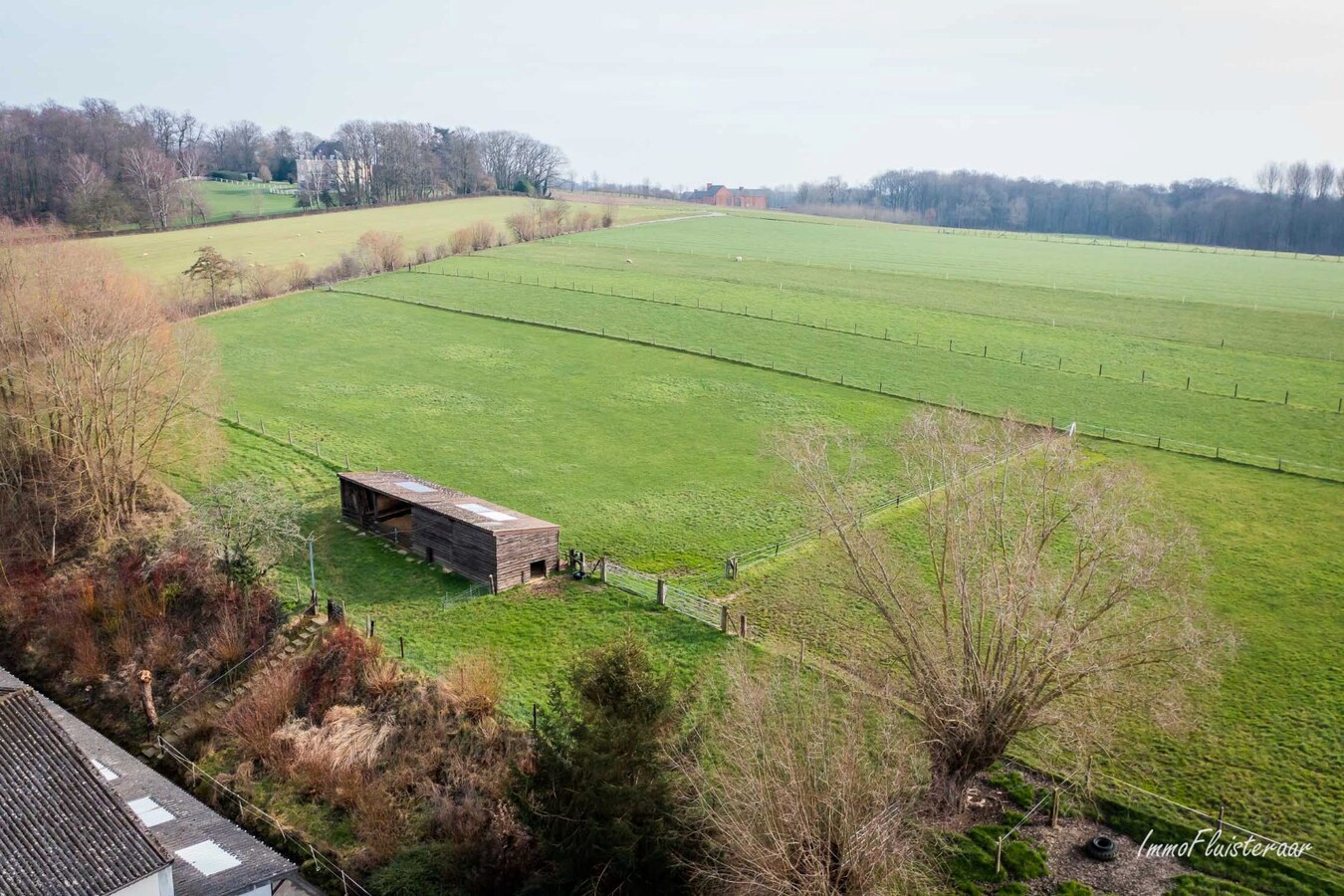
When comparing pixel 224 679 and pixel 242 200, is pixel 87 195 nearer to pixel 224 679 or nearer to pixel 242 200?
pixel 242 200

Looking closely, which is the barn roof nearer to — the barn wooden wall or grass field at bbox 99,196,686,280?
the barn wooden wall

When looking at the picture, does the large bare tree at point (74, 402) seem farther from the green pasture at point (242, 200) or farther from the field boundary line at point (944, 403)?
the green pasture at point (242, 200)

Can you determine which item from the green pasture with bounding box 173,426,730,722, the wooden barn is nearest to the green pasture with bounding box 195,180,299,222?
the wooden barn

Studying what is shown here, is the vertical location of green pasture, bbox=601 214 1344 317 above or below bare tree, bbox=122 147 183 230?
below

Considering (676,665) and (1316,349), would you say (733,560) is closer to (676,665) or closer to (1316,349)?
(676,665)

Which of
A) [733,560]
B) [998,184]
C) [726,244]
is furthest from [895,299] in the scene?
[998,184]

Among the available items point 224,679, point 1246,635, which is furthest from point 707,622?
point 1246,635

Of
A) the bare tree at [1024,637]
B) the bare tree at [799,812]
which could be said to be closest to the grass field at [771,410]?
the bare tree at [1024,637]
